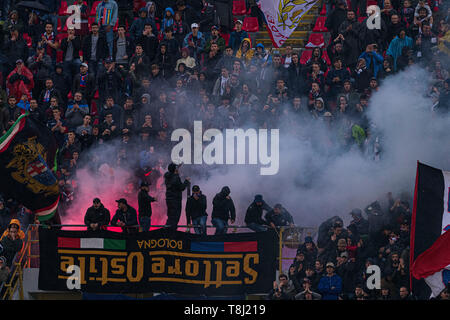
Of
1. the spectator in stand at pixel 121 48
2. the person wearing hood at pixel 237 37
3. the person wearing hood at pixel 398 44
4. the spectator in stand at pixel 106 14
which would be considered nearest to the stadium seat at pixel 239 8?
the person wearing hood at pixel 237 37

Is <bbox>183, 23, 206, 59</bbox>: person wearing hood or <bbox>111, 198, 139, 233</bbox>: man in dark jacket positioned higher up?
<bbox>183, 23, 206, 59</bbox>: person wearing hood

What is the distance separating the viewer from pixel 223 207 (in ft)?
48.4

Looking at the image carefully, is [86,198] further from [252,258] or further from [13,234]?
[252,258]

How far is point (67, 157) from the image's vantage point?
16516 mm

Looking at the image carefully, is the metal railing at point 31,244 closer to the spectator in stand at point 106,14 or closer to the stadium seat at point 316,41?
the stadium seat at point 316,41

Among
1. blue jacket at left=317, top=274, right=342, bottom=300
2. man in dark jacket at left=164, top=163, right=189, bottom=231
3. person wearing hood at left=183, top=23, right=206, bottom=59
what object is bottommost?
blue jacket at left=317, top=274, right=342, bottom=300

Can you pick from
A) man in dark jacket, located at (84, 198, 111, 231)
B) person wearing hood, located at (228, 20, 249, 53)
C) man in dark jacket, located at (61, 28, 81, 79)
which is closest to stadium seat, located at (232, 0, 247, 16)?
person wearing hood, located at (228, 20, 249, 53)

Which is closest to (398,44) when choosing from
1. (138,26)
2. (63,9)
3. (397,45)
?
(397,45)

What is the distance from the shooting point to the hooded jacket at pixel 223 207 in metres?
14.7

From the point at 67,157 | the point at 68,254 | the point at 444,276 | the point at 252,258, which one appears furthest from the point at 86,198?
the point at 444,276

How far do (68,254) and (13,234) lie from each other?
85 centimetres

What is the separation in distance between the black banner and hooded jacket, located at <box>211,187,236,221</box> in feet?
2.35

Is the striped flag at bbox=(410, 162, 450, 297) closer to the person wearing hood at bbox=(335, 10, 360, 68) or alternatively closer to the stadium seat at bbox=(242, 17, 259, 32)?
the person wearing hood at bbox=(335, 10, 360, 68)

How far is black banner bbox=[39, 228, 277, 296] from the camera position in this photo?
549 inches
